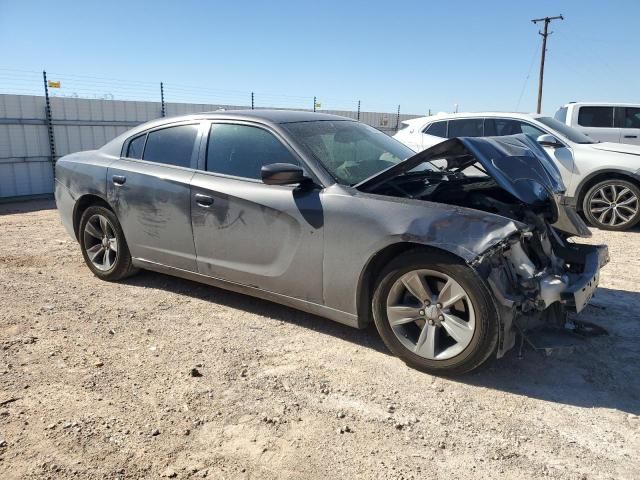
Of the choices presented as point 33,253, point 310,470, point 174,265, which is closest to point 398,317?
point 310,470

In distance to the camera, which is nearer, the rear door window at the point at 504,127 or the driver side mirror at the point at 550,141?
the driver side mirror at the point at 550,141

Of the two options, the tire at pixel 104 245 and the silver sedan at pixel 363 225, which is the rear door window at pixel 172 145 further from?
the tire at pixel 104 245

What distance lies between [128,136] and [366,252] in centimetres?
284

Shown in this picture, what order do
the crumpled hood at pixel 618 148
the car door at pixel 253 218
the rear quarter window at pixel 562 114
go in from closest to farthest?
the car door at pixel 253 218 → the crumpled hood at pixel 618 148 → the rear quarter window at pixel 562 114

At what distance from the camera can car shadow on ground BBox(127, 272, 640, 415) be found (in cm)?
312

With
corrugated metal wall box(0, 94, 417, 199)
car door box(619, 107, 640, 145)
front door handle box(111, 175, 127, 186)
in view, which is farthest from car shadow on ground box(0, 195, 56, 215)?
car door box(619, 107, 640, 145)

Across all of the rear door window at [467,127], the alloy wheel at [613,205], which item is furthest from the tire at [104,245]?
the alloy wheel at [613,205]

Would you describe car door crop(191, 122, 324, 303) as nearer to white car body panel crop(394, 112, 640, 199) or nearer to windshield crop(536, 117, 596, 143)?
white car body panel crop(394, 112, 640, 199)

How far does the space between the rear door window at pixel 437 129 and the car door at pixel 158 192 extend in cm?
561

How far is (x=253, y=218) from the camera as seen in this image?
153 inches

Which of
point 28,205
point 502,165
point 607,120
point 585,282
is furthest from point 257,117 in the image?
point 607,120


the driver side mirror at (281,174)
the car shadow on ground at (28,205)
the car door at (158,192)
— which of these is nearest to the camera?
the driver side mirror at (281,174)

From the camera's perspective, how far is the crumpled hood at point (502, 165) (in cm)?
337

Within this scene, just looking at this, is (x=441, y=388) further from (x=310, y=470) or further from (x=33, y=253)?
(x=33, y=253)
